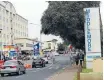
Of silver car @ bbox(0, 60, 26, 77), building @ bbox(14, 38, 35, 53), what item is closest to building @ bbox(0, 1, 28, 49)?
building @ bbox(14, 38, 35, 53)

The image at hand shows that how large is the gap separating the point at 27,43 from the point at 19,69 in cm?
8220

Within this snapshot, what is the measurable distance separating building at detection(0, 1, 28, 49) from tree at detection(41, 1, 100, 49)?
4893cm

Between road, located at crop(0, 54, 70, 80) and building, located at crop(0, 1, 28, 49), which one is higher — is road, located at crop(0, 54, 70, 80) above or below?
below

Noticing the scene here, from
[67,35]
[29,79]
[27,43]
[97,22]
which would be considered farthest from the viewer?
[27,43]

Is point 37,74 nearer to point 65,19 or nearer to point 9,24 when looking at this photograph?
point 65,19

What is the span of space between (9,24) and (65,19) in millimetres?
66608

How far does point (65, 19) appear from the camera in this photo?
35781mm

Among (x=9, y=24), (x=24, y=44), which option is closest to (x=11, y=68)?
(x=9, y=24)

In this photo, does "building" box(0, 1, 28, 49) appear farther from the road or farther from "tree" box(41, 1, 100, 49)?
"tree" box(41, 1, 100, 49)

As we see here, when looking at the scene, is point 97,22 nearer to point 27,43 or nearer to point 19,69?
point 19,69

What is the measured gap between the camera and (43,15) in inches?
1485

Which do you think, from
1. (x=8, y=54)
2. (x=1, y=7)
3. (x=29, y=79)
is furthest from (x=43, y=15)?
(x=1, y=7)

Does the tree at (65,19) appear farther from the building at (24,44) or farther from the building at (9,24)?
the building at (24,44)

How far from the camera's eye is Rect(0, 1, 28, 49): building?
9188 cm
